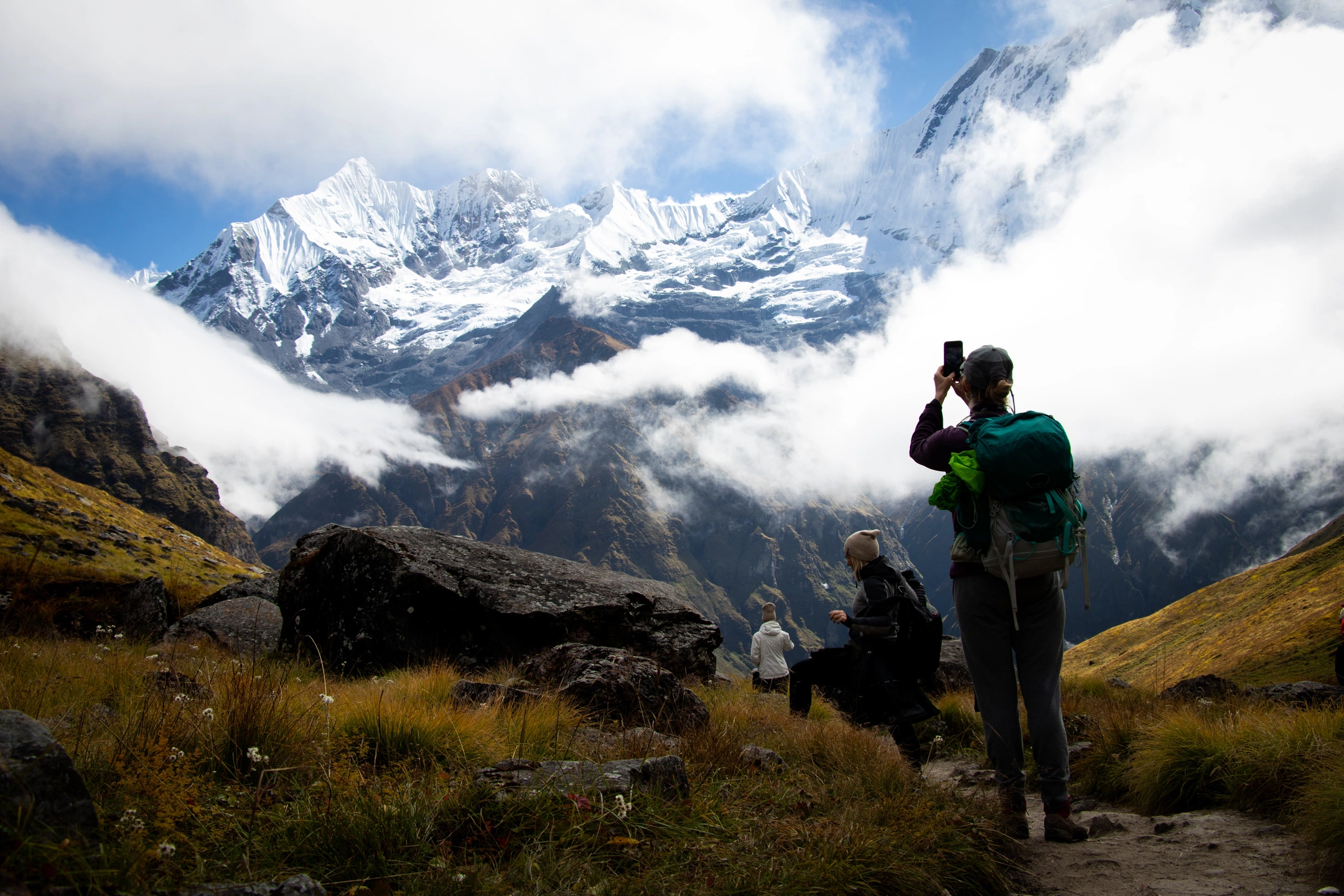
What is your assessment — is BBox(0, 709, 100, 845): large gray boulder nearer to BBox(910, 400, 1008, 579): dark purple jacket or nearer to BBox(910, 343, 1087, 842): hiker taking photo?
BBox(910, 343, 1087, 842): hiker taking photo

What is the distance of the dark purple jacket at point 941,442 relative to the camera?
4.83m

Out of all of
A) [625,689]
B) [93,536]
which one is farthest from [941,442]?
[93,536]

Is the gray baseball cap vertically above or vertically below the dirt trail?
above

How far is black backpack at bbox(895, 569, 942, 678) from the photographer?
6176mm

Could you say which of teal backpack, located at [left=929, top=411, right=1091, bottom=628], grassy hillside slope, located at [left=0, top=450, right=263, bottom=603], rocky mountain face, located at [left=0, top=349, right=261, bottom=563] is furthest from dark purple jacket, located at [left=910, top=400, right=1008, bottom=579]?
rocky mountain face, located at [left=0, top=349, right=261, bottom=563]

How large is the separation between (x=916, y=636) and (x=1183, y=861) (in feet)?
7.98

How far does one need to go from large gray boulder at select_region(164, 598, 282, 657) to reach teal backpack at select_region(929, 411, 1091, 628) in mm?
10008

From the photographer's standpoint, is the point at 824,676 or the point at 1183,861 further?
the point at 824,676

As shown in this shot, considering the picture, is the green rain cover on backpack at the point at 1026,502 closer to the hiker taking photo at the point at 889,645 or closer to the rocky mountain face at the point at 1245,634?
the hiker taking photo at the point at 889,645

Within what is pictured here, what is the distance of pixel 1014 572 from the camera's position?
442 cm

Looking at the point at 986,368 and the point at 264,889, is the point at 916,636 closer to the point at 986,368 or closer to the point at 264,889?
the point at 986,368

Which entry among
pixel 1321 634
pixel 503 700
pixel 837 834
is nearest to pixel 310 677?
pixel 503 700

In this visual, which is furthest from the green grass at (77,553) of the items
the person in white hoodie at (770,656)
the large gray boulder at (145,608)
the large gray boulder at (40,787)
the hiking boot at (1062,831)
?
the person in white hoodie at (770,656)

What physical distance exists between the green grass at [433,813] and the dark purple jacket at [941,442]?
4.78ft
